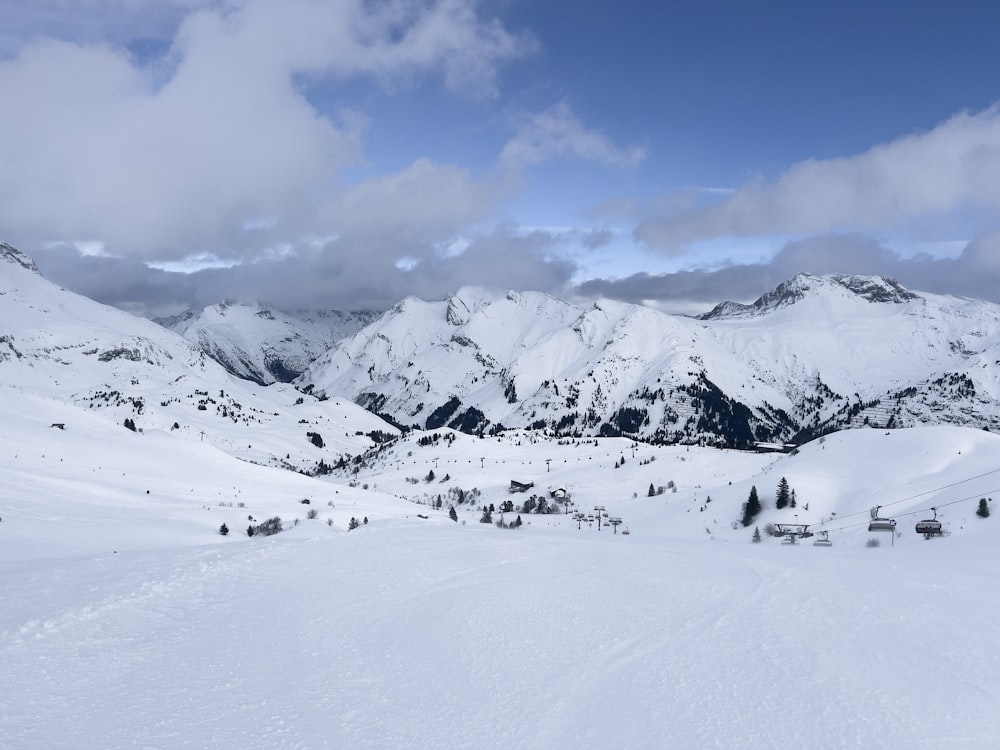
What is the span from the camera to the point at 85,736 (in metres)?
9.56

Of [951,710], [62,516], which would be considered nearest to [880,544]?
[951,710]

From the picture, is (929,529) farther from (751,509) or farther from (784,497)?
(784,497)

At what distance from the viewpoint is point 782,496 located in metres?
80.6

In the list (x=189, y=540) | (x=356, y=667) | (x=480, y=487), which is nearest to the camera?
(x=356, y=667)

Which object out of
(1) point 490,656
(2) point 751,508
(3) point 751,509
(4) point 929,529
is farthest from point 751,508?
(1) point 490,656

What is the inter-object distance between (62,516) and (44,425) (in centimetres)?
5645

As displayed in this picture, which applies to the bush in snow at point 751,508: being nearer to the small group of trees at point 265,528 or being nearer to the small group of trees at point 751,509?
the small group of trees at point 751,509

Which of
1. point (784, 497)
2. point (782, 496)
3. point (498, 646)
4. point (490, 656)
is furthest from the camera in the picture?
point (782, 496)

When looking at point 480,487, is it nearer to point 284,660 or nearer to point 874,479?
point 874,479

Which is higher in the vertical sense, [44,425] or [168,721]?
[44,425]

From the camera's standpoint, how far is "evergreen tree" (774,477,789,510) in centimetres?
7981

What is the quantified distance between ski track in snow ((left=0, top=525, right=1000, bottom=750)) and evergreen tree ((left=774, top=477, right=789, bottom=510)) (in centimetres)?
6328

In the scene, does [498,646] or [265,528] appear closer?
[498,646]

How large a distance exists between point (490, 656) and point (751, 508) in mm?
74884
